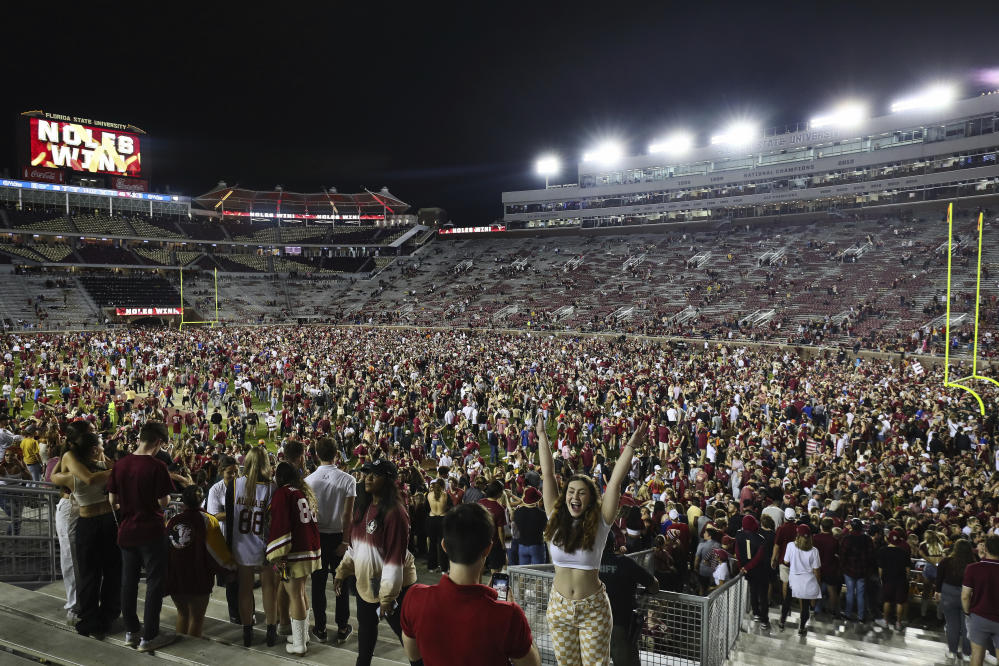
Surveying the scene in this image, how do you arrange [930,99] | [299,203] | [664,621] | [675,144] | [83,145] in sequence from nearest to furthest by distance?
[664,621]
[930,99]
[83,145]
[675,144]
[299,203]

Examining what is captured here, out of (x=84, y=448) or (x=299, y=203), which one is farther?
(x=299, y=203)

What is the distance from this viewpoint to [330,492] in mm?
4668

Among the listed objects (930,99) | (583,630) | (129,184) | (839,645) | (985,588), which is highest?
(930,99)

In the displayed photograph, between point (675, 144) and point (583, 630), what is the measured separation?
69.0 m

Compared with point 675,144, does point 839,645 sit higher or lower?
lower

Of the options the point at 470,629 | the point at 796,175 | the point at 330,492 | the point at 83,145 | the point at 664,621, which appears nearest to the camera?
the point at 470,629

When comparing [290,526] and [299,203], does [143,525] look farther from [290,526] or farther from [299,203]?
[299,203]

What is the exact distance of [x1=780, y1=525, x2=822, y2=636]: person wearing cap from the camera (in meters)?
6.54

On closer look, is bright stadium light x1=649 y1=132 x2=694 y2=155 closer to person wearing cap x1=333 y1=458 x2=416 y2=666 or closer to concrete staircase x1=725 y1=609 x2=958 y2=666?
concrete staircase x1=725 y1=609 x2=958 y2=666

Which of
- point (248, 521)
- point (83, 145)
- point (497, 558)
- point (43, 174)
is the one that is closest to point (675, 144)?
point (83, 145)

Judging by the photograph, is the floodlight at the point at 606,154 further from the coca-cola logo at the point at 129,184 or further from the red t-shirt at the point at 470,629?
the red t-shirt at the point at 470,629

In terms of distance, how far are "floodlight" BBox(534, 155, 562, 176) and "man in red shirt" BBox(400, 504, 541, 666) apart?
76318mm

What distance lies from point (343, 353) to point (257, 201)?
60758mm

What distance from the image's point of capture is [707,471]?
11469 millimetres
